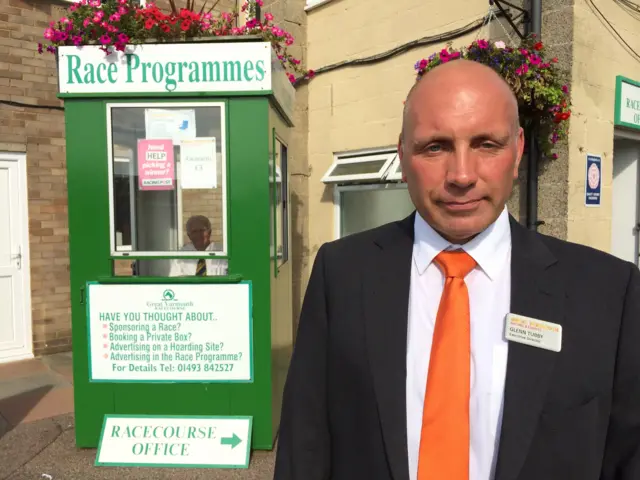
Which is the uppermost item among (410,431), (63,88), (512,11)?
(512,11)

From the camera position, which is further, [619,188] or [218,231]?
[619,188]

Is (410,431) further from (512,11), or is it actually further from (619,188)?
(619,188)

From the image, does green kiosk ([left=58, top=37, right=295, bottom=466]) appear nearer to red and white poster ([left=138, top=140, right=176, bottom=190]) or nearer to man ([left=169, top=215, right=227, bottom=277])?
red and white poster ([left=138, top=140, right=176, bottom=190])

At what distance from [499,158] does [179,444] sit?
3099mm

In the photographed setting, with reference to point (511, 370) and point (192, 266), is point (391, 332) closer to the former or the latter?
point (511, 370)

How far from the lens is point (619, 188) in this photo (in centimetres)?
550

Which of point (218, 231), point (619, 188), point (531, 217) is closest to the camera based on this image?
point (218, 231)

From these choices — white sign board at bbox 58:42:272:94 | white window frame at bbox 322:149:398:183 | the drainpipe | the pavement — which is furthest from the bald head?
white window frame at bbox 322:149:398:183

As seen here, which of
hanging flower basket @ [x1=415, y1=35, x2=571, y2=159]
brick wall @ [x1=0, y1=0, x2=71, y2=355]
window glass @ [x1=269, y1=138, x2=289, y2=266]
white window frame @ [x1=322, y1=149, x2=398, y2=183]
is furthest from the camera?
brick wall @ [x1=0, y1=0, x2=71, y2=355]

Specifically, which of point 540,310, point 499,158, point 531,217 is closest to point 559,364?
point 540,310

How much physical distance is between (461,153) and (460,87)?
0.15m

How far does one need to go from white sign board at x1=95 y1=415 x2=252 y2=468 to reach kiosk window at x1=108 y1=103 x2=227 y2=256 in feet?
3.85

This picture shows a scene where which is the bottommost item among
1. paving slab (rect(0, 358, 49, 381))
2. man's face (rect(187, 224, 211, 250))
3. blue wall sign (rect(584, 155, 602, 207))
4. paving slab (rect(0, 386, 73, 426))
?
paving slab (rect(0, 358, 49, 381))

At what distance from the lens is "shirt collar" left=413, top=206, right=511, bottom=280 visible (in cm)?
128
